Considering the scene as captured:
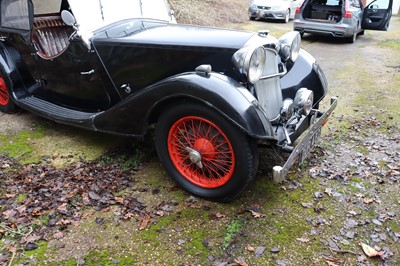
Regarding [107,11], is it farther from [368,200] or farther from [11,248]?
[368,200]

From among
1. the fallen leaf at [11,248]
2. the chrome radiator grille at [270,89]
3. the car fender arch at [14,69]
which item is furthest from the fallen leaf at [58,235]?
the car fender arch at [14,69]

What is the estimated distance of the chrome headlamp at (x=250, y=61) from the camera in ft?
8.68

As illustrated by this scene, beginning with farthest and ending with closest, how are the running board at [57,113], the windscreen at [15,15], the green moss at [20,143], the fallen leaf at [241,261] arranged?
the windscreen at [15,15]
the green moss at [20,143]
the running board at [57,113]
the fallen leaf at [241,261]

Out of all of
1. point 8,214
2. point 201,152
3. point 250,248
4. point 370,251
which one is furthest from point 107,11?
point 370,251

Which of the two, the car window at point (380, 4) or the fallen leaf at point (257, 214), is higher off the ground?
the car window at point (380, 4)

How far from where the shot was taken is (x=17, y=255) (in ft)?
7.86

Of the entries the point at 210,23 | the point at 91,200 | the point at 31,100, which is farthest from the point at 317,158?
the point at 210,23

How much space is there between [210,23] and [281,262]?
10620mm

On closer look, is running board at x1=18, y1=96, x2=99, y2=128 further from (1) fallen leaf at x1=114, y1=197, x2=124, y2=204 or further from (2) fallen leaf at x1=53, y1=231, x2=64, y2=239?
(2) fallen leaf at x1=53, y1=231, x2=64, y2=239

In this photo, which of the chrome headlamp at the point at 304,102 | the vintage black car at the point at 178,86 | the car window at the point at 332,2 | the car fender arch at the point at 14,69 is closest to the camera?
the vintage black car at the point at 178,86

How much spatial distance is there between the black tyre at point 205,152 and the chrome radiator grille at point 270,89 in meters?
0.48

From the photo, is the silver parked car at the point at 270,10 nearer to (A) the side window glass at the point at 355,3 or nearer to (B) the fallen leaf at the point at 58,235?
(A) the side window glass at the point at 355,3

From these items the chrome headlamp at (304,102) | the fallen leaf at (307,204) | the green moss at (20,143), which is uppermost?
the chrome headlamp at (304,102)

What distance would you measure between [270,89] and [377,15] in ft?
29.6
